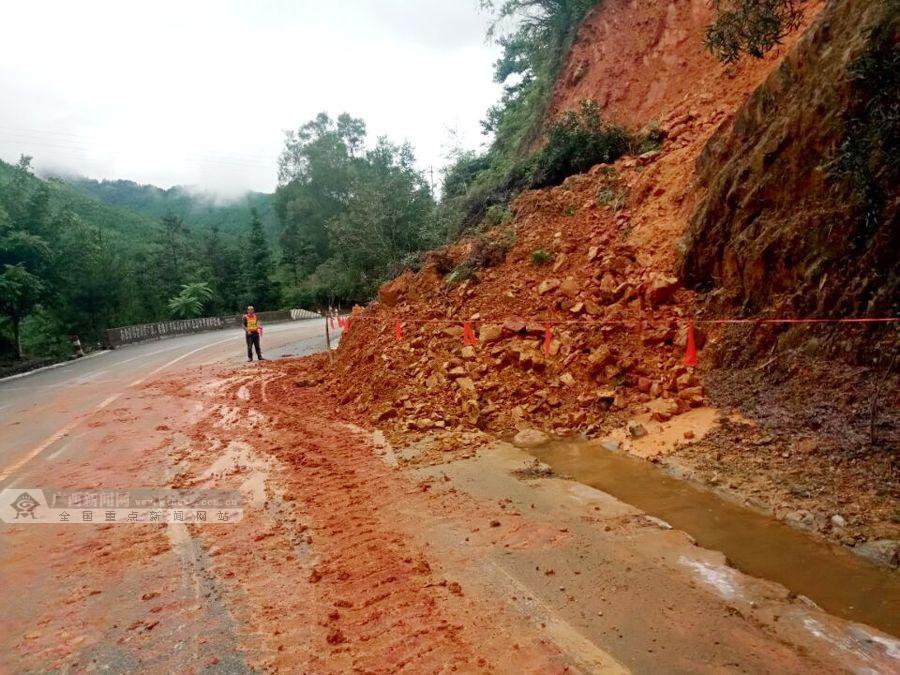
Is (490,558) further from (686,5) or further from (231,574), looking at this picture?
(686,5)

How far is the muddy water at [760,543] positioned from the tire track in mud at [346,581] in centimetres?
180

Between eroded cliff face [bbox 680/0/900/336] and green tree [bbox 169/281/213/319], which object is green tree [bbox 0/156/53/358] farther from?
eroded cliff face [bbox 680/0/900/336]

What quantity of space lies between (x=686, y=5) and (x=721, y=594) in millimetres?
14592

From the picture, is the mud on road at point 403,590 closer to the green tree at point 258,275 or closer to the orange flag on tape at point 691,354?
the orange flag on tape at point 691,354

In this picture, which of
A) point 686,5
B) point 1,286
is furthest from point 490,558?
point 1,286

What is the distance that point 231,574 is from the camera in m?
3.64

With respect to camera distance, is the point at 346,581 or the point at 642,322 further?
the point at 642,322

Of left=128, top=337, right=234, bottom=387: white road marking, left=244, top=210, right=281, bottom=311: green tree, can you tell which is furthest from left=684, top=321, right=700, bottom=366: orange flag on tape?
left=244, top=210, right=281, bottom=311: green tree

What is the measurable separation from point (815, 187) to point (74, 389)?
47.8 feet

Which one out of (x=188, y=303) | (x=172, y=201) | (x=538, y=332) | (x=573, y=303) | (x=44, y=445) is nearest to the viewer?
(x=44, y=445)

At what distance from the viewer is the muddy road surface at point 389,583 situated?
2766 millimetres

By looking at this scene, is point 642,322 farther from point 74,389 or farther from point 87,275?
point 87,275

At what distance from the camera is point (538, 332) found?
26.7ft

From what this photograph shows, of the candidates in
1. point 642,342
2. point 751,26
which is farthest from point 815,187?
point 642,342
